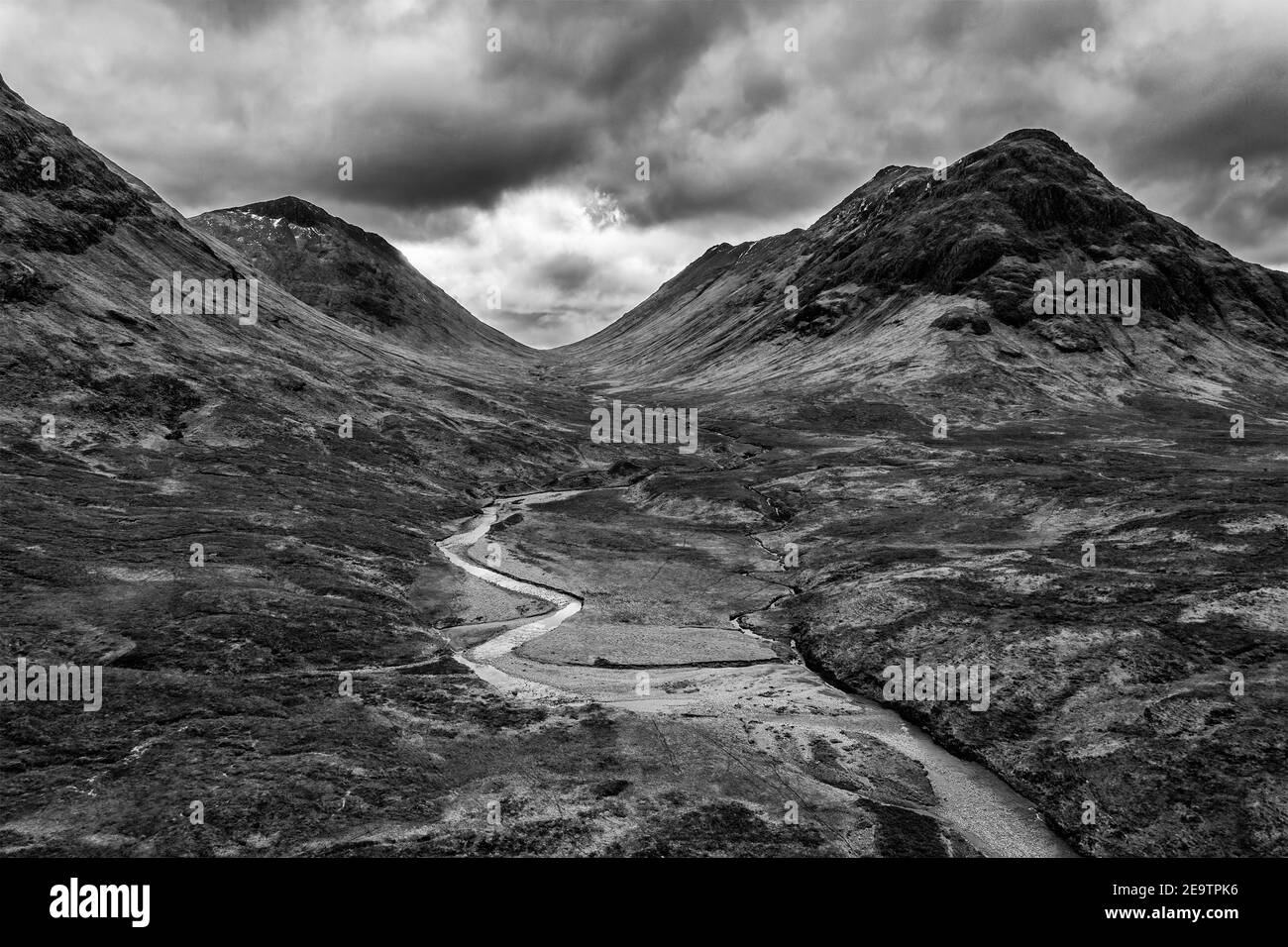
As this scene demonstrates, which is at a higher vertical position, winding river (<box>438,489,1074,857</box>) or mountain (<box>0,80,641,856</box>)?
mountain (<box>0,80,641,856</box>)

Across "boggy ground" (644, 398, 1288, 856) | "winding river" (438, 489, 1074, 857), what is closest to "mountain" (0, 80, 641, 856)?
"winding river" (438, 489, 1074, 857)

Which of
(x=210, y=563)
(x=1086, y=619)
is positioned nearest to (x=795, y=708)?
(x=1086, y=619)

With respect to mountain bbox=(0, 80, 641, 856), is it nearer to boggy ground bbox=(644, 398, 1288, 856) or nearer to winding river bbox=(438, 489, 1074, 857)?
winding river bbox=(438, 489, 1074, 857)

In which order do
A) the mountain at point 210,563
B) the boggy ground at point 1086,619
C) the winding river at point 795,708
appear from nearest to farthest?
1. the mountain at point 210,563
2. the boggy ground at point 1086,619
3. the winding river at point 795,708

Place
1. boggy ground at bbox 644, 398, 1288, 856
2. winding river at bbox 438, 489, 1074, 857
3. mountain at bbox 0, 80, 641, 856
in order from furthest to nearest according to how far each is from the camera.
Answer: winding river at bbox 438, 489, 1074, 857
boggy ground at bbox 644, 398, 1288, 856
mountain at bbox 0, 80, 641, 856

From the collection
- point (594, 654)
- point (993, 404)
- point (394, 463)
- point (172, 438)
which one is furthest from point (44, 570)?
point (993, 404)

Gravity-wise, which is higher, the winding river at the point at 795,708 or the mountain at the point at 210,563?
the mountain at the point at 210,563

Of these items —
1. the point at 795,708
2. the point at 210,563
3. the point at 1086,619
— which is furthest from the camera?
the point at 210,563

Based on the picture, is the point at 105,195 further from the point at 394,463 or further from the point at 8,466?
the point at 8,466

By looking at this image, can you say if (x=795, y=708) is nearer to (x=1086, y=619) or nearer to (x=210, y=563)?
(x=1086, y=619)

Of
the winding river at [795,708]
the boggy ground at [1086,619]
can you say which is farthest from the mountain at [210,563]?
the boggy ground at [1086,619]

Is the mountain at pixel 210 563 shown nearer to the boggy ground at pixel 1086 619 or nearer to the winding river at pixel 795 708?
the winding river at pixel 795 708
